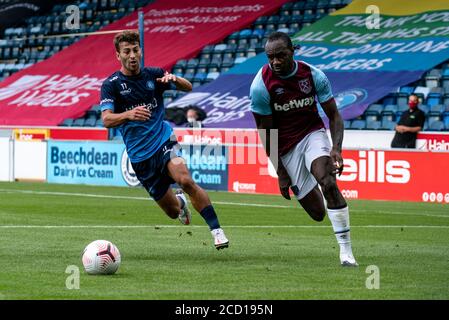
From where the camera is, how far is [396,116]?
2908cm

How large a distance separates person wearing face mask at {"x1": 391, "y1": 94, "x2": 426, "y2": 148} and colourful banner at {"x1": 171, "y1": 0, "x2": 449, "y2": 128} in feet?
14.9

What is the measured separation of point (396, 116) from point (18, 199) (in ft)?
35.8

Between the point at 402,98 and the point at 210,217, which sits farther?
the point at 402,98

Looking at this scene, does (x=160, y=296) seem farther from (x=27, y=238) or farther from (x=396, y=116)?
(x=396, y=116)

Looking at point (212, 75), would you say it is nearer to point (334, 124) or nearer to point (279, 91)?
point (279, 91)

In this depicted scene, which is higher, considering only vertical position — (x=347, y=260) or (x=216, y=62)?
(x=216, y=62)

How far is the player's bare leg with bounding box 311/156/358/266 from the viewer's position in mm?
11164

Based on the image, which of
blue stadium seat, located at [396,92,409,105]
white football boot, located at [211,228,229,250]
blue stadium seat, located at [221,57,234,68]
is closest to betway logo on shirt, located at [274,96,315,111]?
white football boot, located at [211,228,229,250]

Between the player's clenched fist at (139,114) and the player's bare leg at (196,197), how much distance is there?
722 mm

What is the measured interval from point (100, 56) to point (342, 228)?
31.9 metres

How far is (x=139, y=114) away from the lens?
38.8 feet

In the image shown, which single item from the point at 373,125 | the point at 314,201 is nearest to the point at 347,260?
the point at 314,201

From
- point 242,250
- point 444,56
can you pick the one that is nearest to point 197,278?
point 242,250

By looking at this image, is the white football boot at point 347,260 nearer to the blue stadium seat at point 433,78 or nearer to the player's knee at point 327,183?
the player's knee at point 327,183
